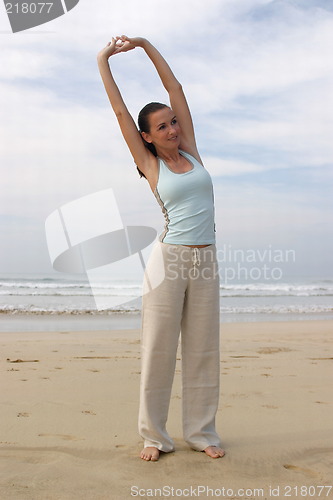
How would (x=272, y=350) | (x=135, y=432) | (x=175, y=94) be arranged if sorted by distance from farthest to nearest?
(x=272, y=350)
(x=135, y=432)
(x=175, y=94)

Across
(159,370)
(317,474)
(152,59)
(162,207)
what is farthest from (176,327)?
(152,59)

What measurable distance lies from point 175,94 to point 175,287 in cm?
117

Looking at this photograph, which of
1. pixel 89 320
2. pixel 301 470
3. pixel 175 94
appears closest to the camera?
pixel 301 470

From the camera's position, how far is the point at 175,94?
327 cm

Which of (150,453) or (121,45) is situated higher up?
(121,45)

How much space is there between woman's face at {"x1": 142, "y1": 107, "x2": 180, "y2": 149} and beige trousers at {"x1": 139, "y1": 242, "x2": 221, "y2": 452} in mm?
588

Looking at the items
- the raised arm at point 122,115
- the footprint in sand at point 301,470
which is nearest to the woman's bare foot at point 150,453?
the footprint in sand at point 301,470

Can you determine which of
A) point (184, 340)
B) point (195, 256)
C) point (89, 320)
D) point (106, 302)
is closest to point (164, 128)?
point (195, 256)

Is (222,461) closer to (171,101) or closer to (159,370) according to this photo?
(159,370)

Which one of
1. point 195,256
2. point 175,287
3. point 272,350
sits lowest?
point 272,350

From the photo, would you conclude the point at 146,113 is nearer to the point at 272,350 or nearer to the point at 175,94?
the point at 175,94

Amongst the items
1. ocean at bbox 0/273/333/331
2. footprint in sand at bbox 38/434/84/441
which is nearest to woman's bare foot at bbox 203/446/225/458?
footprint in sand at bbox 38/434/84/441

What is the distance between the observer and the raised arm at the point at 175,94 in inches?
128

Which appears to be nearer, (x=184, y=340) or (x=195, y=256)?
(x=195, y=256)
